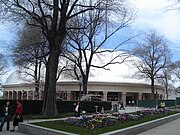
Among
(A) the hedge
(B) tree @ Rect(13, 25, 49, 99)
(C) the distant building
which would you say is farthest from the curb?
(C) the distant building

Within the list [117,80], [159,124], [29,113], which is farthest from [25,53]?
[117,80]

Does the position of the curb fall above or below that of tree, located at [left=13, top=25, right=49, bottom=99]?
below

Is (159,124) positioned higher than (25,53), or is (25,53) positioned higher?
(25,53)

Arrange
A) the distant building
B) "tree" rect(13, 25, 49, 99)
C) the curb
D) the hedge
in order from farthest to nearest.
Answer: the distant building < "tree" rect(13, 25, 49, 99) < the hedge < the curb

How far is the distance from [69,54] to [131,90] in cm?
4359

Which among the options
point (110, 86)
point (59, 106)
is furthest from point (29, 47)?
point (110, 86)

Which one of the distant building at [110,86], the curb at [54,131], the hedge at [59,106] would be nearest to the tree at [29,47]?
the hedge at [59,106]

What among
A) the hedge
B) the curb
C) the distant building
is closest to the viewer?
the curb

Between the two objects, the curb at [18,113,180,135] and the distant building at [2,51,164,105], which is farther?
the distant building at [2,51,164,105]

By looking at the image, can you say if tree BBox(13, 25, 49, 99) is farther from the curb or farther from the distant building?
the distant building

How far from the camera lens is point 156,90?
90.6 metres

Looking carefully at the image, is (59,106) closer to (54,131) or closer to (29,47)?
(29,47)

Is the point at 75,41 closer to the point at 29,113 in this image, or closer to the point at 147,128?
the point at 29,113

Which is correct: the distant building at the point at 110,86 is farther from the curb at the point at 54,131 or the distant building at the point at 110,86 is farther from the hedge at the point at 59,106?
the curb at the point at 54,131
